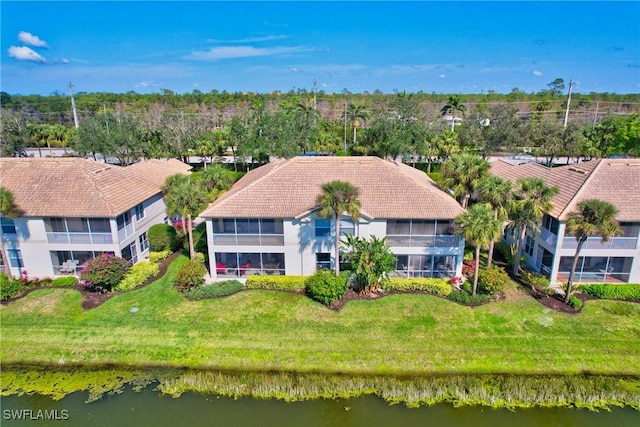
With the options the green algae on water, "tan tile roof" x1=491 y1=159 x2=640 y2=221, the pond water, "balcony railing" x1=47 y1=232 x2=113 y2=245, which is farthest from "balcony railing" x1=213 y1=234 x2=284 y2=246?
"tan tile roof" x1=491 y1=159 x2=640 y2=221

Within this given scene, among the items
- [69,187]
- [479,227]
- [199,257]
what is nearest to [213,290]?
[199,257]

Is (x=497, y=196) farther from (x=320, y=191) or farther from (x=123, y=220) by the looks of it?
(x=123, y=220)

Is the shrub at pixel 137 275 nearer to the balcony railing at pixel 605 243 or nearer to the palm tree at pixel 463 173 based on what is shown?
the palm tree at pixel 463 173

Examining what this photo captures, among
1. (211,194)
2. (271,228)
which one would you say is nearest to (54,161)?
(211,194)

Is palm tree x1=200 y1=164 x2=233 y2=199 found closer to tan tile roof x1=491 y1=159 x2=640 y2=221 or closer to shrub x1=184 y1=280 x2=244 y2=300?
shrub x1=184 y1=280 x2=244 y2=300

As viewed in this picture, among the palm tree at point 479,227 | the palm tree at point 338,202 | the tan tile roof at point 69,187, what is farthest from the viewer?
the tan tile roof at point 69,187

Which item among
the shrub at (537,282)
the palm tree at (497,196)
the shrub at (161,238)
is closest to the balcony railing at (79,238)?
the shrub at (161,238)
